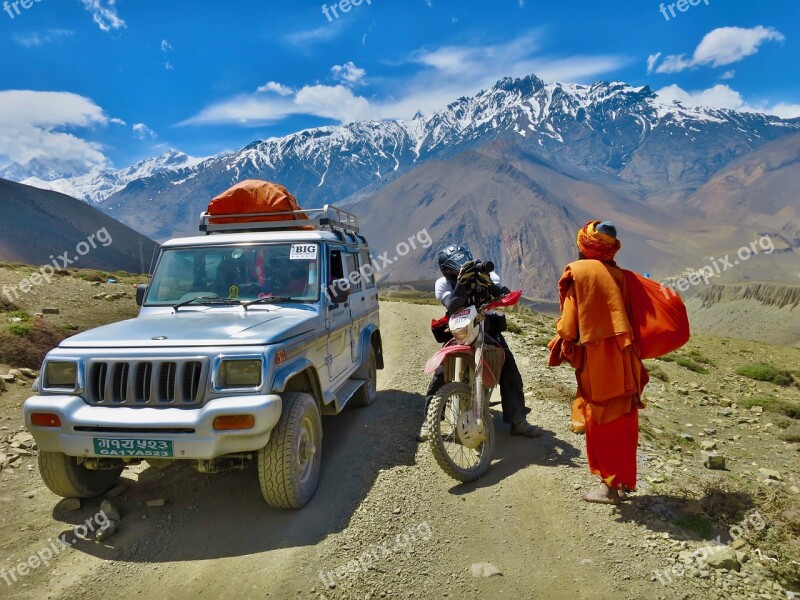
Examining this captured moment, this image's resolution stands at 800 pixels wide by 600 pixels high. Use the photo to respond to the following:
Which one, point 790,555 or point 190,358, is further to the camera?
point 190,358

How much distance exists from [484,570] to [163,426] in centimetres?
254

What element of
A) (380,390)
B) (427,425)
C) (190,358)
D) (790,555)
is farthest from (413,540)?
(380,390)

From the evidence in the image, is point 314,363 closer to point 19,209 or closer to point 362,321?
point 362,321

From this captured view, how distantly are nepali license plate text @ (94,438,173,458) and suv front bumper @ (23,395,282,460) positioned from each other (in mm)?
27

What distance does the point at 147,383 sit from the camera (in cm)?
401

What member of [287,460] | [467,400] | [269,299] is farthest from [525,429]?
[269,299]

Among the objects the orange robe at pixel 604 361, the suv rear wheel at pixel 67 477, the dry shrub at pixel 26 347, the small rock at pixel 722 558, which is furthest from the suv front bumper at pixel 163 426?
the dry shrub at pixel 26 347

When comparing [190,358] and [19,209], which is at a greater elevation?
[19,209]

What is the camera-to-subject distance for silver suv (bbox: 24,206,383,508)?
12.6 ft

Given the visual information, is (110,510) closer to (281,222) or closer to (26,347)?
(281,222)

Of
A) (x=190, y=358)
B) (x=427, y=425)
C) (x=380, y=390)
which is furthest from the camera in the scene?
(x=380, y=390)

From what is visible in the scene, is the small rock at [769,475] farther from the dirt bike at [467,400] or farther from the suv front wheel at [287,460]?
the suv front wheel at [287,460]

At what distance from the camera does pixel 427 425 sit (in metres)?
4.71

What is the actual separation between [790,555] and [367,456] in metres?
3.64
